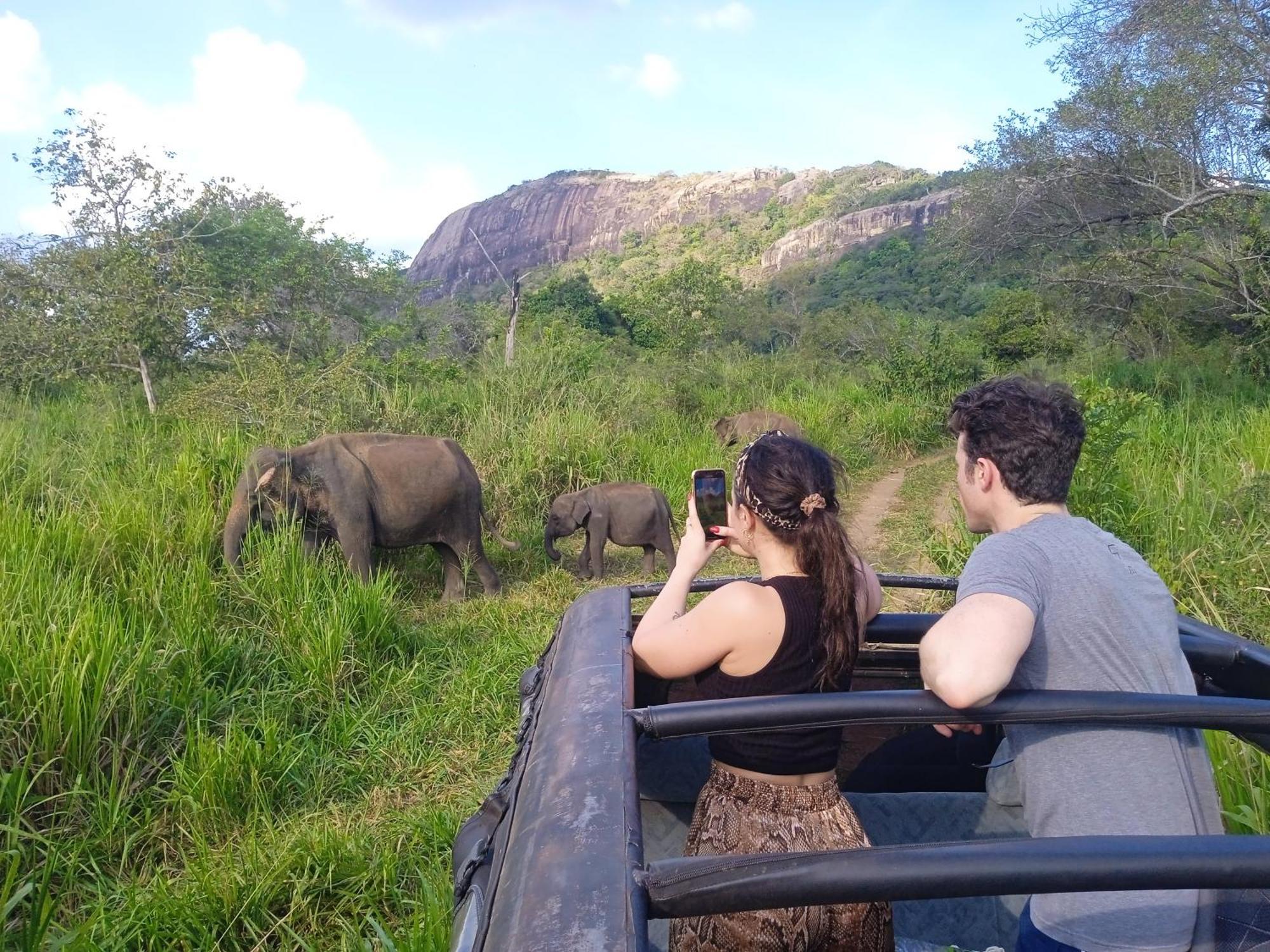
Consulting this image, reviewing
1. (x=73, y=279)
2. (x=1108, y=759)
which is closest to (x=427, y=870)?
(x=1108, y=759)

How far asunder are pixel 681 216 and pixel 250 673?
8925 centimetres

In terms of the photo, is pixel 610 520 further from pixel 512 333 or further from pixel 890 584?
pixel 890 584

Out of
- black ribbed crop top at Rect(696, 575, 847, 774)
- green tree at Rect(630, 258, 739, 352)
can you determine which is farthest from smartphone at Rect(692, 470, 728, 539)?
green tree at Rect(630, 258, 739, 352)

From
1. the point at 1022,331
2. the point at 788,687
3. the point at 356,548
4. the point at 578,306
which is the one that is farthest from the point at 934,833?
the point at 578,306

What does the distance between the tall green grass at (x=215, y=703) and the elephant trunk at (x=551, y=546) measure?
0.88ft

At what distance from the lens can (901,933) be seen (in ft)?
8.27

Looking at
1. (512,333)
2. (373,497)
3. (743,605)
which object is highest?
(512,333)

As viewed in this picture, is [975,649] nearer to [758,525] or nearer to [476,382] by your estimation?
[758,525]

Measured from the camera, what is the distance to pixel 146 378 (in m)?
9.57

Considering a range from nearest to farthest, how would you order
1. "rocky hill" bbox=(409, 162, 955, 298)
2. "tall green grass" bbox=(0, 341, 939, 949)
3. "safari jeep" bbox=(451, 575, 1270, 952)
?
1. "safari jeep" bbox=(451, 575, 1270, 952)
2. "tall green grass" bbox=(0, 341, 939, 949)
3. "rocky hill" bbox=(409, 162, 955, 298)

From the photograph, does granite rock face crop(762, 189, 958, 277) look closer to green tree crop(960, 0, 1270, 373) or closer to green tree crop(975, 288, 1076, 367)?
green tree crop(975, 288, 1076, 367)

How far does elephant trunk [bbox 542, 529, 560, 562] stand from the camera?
319 inches

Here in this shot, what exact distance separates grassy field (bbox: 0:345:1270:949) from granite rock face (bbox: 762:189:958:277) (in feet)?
177

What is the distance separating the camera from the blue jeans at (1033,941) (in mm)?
1707
